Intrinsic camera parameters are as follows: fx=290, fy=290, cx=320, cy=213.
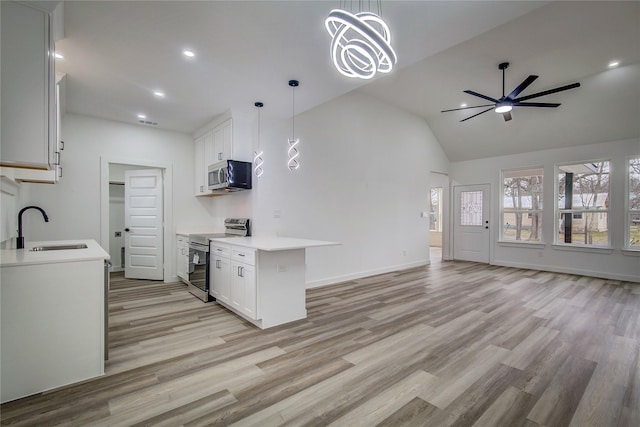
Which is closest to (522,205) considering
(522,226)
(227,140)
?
(522,226)

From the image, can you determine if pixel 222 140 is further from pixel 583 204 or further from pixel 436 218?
pixel 436 218

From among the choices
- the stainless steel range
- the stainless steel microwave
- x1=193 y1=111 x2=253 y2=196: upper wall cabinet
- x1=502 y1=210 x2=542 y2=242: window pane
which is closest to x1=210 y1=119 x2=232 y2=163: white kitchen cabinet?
x1=193 y1=111 x2=253 y2=196: upper wall cabinet

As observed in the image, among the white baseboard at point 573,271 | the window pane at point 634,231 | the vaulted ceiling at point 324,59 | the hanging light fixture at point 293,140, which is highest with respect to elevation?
the vaulted ceiling at point 324,59

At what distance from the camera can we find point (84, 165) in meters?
4.58

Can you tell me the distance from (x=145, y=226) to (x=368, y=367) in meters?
4.87

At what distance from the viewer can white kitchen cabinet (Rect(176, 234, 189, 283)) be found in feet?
16.0

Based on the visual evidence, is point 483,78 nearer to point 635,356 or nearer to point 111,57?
point 635,356

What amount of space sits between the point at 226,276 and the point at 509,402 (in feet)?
10.1

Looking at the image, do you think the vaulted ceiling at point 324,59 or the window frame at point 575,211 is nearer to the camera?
the vaulted ceiling at point 324,59

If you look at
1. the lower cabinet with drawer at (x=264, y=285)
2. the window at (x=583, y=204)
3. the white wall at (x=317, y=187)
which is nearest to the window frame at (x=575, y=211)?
the window at (x=583, y=204)

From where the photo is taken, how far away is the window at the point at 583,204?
5.87 metres

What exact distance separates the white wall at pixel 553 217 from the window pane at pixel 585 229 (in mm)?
172

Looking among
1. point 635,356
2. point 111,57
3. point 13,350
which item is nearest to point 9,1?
point 111,57

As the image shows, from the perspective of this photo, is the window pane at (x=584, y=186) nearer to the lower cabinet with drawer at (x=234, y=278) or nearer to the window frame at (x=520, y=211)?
the window frame at (x=520, y=211)
